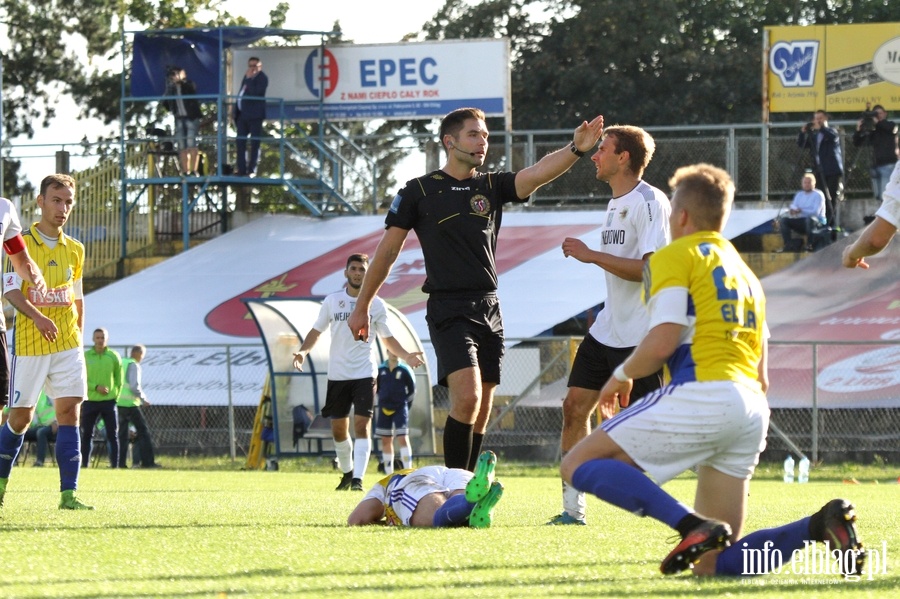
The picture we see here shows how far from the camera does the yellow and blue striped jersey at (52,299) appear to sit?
9398 mm

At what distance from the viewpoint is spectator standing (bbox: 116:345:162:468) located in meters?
20.6

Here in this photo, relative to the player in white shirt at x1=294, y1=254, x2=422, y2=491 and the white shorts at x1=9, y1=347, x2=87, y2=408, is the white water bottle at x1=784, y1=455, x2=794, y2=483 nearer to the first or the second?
the player in white shirt at x1=294, y1=254, x2=422, y2=491

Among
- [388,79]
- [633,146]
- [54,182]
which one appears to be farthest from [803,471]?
[388,79]

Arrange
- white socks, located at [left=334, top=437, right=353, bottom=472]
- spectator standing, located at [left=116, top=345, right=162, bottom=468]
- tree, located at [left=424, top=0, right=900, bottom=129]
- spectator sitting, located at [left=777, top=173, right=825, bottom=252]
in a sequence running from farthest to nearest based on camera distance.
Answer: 1. tree, located at [left=424, top=0, right=900, bottom=129]
2. spectator sitting, located at [left=777, top=173, right=825, bottom=252]
3. spectator standing, located at [left=116, top=345, right=162, bottom=468]
4. white socks, located at [left=334, top=437, right=353, bottom=472]

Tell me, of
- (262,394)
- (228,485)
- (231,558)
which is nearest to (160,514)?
(231,558)

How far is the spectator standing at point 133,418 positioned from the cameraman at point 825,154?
38.2 ft

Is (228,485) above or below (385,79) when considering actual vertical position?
below

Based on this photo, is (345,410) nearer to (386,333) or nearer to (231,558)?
(386,333)

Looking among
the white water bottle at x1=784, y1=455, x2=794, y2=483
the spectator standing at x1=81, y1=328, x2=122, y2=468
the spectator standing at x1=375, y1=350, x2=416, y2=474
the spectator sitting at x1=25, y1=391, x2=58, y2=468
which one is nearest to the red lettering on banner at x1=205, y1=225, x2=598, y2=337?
the spectator sitting at x1=25, y1=391, x2=58, y2=468

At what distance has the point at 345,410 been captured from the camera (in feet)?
47.6

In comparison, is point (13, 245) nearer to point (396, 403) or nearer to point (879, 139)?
point (396, 403)

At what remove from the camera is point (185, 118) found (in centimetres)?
2942

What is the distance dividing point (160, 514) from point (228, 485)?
5457mm

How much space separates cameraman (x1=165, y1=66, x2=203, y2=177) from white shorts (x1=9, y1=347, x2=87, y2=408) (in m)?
20.3
